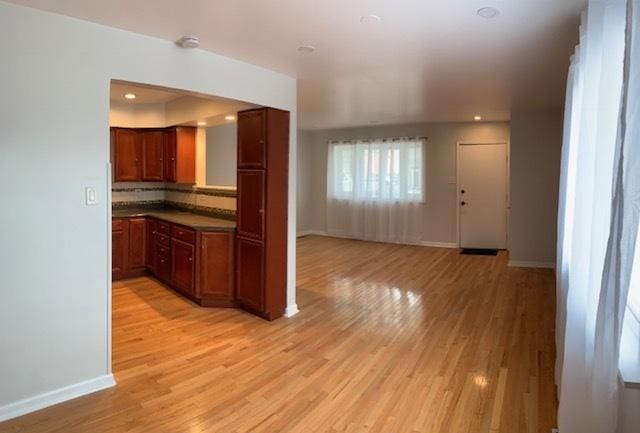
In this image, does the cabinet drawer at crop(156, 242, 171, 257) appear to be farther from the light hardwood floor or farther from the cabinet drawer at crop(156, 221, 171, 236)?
the light hardwood floor

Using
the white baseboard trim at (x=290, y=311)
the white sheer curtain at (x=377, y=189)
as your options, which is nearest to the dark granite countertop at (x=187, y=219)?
the white baseboard trim at (x=290, y=311)

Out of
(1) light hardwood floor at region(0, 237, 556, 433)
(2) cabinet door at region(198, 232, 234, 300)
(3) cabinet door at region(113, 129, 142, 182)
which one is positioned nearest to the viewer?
(1) light hardwood floor at region(0, 237, 556, 433)

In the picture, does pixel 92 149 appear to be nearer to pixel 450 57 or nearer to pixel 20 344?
pixel 20 344

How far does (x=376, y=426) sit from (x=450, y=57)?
2714 millimetres

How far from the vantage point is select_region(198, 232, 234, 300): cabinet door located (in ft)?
14.3

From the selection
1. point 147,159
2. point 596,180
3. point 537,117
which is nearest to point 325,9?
point 596,180

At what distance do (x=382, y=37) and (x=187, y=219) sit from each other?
3.17 meters

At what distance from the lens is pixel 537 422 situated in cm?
233

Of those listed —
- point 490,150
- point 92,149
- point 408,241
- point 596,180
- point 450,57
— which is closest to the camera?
point 596,180

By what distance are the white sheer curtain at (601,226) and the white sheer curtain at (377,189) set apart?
579 cm

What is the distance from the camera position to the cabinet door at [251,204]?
3.96 meters

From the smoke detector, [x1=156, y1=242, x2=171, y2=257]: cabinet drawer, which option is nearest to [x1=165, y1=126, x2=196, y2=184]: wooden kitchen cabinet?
[x1=156, y1=242, x2=171, y2=257]: cabinet drawer

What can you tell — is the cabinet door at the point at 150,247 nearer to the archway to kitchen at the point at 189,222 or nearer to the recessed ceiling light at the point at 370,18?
the archway to kitchen at the point at 189,222

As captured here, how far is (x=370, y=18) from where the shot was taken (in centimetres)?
252
